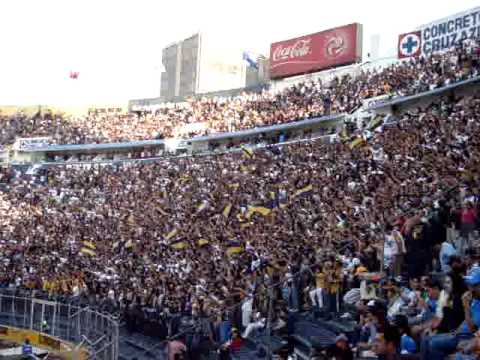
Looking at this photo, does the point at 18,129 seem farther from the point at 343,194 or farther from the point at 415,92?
the point at 343,194

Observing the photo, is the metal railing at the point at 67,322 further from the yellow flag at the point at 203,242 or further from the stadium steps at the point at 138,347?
the yellow flag at the point at 203,242

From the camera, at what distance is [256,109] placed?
121ft

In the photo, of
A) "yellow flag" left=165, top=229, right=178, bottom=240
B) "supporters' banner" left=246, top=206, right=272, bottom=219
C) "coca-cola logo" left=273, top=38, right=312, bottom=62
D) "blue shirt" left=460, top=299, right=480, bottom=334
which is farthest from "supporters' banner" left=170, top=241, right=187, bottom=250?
"coca-cola logo" left=273, top=38, right=312, bottom=62

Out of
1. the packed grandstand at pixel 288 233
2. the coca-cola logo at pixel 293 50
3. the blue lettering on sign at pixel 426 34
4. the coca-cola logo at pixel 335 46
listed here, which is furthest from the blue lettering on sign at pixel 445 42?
the coca-cola logo at pixel 293 50

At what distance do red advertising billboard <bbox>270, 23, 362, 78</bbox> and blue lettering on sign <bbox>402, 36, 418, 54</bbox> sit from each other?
654cm

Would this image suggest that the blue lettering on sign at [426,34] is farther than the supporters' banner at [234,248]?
Yes

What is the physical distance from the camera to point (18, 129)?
48344 millimetres

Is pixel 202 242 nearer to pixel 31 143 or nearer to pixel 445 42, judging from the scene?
pixel 445 42

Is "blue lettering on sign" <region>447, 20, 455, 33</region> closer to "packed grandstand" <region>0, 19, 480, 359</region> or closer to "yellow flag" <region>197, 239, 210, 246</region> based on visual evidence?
"packed grandstand" <region>0, 19, 480, 359</region>

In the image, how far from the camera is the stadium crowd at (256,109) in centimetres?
2530

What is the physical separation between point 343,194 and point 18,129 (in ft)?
117

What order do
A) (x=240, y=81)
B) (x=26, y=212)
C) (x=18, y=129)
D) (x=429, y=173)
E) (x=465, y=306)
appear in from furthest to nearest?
1. (x=240, y=81)
2. (x=18, y=129)
3. (x=26, y=212)
4. (x=429, y=173)
5. (x=465, y=306)

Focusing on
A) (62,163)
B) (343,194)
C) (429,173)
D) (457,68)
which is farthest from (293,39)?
(429,173)

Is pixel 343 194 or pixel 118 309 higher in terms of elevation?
pixel 343 194
